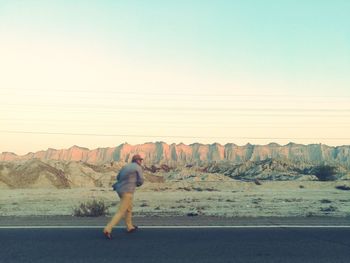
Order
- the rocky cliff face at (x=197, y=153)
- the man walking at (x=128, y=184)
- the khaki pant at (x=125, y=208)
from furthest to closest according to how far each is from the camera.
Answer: the rocky cliff face at (x=197, y=153)
the man walking at (x=128, y=184)
the khaki pant at (x=125, y=208)

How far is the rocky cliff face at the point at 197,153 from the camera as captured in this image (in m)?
176

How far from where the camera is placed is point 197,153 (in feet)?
616

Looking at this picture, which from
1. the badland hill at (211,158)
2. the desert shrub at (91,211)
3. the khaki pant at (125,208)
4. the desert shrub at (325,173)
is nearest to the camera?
the khaki pant at (125,208)

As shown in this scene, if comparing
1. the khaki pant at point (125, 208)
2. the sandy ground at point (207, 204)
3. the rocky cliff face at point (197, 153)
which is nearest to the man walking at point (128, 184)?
the khaki pant at point (125, 208)

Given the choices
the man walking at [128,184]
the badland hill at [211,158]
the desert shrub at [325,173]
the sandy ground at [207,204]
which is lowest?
the sandy ground at [207,204]
